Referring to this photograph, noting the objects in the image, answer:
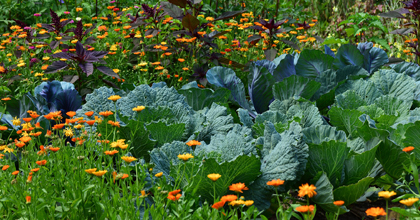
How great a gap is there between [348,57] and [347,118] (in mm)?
767

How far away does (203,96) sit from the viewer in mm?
2412

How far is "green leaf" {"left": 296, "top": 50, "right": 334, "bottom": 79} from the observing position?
2539 mm

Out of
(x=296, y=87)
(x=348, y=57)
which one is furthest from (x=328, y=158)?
(x=348, y=57)

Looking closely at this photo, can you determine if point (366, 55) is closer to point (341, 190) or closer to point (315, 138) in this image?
point (315, 138)

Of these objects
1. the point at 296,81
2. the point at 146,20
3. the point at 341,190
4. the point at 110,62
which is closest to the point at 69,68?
the point at 110,62

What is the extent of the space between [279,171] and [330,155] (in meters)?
0.25

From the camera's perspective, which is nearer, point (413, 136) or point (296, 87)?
point (413, 136)

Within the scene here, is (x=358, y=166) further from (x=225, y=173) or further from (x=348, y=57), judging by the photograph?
(x=348, y=57)

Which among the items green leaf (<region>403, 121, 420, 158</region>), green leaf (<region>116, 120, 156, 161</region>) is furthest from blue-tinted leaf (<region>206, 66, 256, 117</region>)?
green leaf (<region>403, 121, 420, 158</region>)

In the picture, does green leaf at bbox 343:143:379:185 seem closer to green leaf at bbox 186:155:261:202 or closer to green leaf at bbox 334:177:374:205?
green leaf at bbox 334:177:374:205

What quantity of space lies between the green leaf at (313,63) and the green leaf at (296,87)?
0.31 m

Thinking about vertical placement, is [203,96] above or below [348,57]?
below

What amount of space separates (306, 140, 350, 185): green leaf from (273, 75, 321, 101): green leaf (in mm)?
559

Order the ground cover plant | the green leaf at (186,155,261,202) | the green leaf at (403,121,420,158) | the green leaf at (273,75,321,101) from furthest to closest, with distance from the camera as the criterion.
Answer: the green leaf at (273,75,321,101) → the green leaf at (403,121,420,158) → the green leaf at (186,155,261,202) → the ground cover plant
